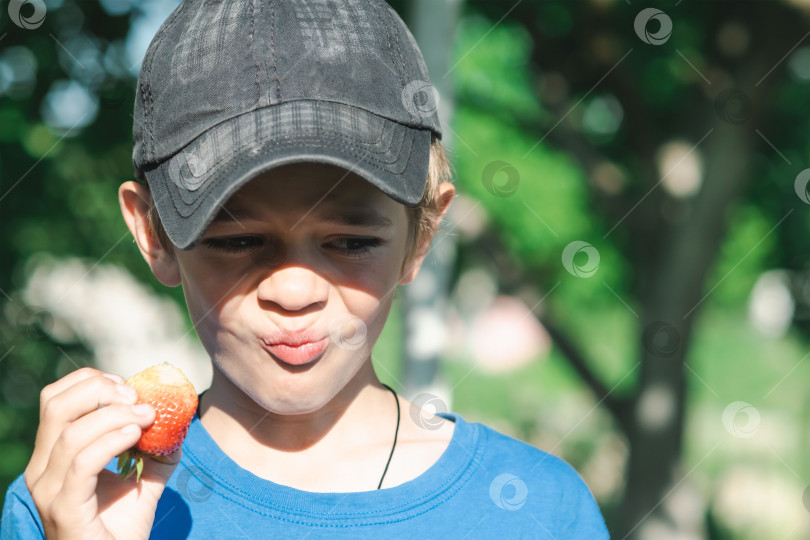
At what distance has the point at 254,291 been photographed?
179 cm

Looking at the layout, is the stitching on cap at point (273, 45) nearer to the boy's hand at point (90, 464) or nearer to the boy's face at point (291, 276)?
the boy's face at point (291, 276)

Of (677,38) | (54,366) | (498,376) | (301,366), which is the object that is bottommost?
(498,376)

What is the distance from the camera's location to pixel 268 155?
1.72 m

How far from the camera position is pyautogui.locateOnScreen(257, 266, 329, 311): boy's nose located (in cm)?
Answer: 175

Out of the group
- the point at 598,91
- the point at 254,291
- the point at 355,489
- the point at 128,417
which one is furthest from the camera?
the point at 598,91

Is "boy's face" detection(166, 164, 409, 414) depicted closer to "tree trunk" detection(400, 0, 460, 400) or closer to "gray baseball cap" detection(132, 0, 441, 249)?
"gray baseball cap" detection(132, 0, 441, 249)

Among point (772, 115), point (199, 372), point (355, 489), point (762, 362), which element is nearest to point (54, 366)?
point (355, 489)

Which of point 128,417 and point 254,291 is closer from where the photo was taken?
point 128,417

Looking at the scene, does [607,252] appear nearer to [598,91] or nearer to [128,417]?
[598,91]

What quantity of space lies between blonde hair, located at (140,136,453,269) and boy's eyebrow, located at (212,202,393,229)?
180 mm

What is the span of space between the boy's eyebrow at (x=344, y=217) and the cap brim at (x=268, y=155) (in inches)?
2.3

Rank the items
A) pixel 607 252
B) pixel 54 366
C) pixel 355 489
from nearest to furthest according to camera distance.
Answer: pixel 355 489, pixel 54 366, pixel 607 252

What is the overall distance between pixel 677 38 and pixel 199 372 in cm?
578

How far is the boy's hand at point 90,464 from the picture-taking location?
5.23 ft
